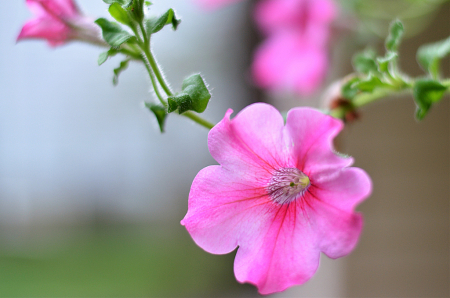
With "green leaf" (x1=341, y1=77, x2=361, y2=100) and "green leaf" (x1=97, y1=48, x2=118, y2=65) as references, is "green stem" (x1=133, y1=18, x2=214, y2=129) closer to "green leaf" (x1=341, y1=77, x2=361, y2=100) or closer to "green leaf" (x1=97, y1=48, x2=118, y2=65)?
"green leaf" (x1=97, y1=48, x2=118, y2=65)

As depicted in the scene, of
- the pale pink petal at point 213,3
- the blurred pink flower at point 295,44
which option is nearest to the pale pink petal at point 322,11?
the blurred pink flower at point 295,44

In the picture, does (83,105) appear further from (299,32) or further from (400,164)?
(400,164)

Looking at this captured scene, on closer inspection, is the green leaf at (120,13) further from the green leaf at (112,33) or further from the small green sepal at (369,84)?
the small green sepal at (369,84)

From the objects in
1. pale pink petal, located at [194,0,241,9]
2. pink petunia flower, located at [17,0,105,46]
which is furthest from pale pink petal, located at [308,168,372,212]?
pale pink petal, located at [194,0,241,9]

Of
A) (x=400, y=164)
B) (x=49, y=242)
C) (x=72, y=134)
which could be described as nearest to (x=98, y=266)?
(x=49, y=242)

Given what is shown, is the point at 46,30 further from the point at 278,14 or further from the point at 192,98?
the point at 278,14
